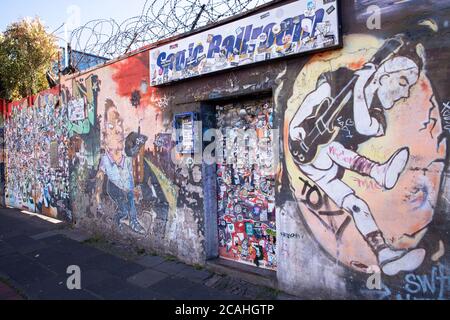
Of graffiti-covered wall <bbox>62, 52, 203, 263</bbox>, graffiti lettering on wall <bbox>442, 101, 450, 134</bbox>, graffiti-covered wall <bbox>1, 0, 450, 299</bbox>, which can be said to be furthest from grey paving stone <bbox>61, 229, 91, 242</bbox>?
graffiti lettering on wall <bbox>442, 101, 450, 134</bbox>

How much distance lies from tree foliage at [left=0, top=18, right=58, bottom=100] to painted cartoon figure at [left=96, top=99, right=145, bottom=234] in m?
7.15

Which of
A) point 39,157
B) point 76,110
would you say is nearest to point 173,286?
point 76,110

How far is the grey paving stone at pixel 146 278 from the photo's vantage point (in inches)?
179

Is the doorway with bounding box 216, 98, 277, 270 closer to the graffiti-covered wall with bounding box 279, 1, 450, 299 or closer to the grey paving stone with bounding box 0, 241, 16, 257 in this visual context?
the graffiti-covered wall with bounding box 279, 1, 450, 299

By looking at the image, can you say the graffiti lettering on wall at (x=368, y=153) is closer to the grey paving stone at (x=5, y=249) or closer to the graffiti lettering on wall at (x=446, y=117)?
the graffiti lettering on wall at (x=446, y=117)

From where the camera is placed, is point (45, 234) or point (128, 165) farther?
point (45, 234)

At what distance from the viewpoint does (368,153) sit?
3.38 m

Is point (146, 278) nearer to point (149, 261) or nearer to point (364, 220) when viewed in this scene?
point (149, 261)

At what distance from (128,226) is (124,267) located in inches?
42.5

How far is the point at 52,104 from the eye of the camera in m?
8.38

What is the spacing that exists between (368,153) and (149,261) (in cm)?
379

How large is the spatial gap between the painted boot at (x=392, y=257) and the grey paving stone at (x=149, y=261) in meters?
3.29

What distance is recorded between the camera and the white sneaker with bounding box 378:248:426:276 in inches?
123
